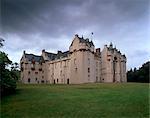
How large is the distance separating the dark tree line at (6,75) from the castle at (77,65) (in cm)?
3778

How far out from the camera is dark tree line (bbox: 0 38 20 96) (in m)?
31.8

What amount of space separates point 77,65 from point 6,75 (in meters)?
42.3

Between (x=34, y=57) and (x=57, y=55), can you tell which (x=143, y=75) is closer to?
(x=57, y=55)

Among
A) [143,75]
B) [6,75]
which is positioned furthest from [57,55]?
[6,75]

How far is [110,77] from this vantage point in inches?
3344

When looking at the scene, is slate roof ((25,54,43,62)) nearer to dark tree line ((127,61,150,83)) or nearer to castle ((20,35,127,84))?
castle ((20,35,127,84))

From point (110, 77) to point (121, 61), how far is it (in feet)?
32.8

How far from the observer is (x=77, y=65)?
74.5 m

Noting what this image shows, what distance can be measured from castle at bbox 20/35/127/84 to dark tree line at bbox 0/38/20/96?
37776 millimetres

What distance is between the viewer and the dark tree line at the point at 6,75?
31.8 metres

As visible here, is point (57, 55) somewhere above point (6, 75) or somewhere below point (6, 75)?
above

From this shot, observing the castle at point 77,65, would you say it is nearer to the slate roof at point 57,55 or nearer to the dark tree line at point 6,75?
the slate roof at point 57,55

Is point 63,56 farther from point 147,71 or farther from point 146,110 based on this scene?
point 146,110

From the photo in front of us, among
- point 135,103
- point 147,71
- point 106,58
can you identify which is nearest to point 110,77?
point 106,58
